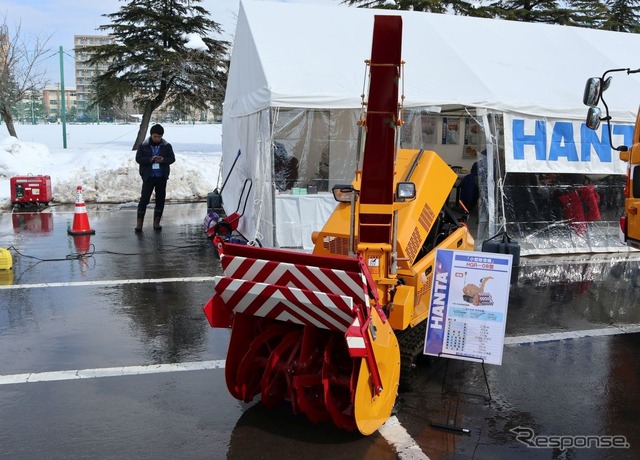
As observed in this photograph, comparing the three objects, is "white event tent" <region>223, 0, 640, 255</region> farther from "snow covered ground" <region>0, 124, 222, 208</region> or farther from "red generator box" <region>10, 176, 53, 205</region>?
"red generator box" <region>10, 176, 53, 205</region>

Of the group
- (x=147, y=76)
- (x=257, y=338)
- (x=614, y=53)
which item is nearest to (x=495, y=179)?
(x=614, y=53)

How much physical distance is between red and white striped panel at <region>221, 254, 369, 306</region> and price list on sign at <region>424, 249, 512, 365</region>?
1.09 meters

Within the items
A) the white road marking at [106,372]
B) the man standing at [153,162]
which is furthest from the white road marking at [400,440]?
the man standing at [153,162]

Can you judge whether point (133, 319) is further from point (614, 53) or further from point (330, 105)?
point (614, 53)

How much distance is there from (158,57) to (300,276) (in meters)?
25.3

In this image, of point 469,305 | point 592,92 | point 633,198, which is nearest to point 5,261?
point 469,305

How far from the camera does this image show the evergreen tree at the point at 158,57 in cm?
2656

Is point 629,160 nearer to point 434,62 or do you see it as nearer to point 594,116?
point 594,116

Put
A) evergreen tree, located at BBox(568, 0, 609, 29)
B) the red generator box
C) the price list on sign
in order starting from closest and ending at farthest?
the price list on sign, the red generator box, evergreen tree, located at BBox(568, 0, 609, 29)

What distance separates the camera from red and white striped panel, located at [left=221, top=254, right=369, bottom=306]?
3.89 metres

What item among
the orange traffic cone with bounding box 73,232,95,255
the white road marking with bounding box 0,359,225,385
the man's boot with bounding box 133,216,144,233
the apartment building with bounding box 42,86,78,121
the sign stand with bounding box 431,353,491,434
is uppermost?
the apartment building with bounding box 42,86,78,121

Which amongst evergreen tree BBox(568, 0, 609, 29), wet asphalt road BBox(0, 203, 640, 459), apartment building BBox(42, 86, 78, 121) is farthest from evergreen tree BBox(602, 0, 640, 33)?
apartment building BBox(42, 86, 78, 121)

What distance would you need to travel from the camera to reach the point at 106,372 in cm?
533

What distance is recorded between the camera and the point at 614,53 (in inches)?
495
